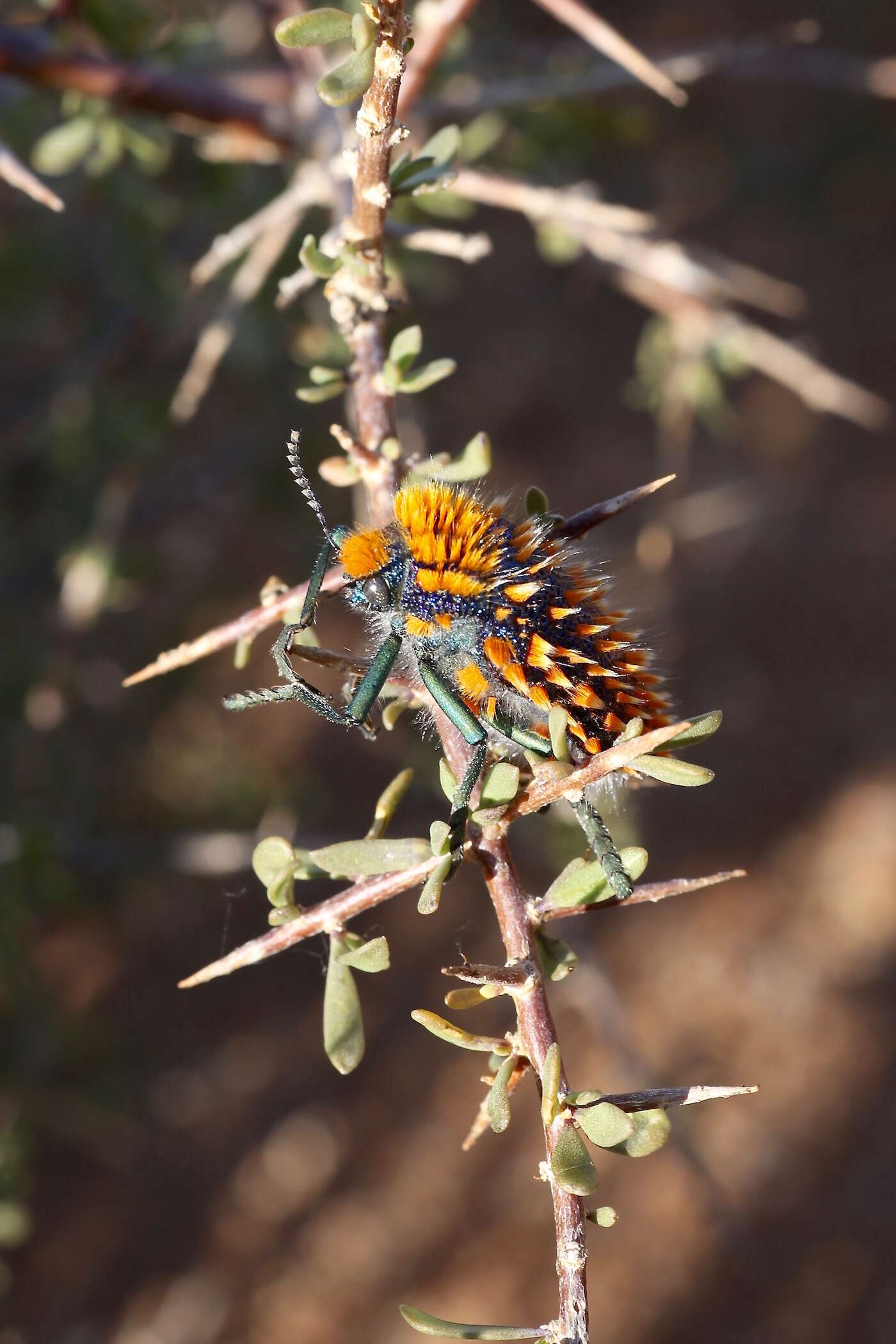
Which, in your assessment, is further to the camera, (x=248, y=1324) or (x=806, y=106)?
(x=806, y=106)

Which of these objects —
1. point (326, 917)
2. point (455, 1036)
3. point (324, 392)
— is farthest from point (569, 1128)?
point (324, 392)

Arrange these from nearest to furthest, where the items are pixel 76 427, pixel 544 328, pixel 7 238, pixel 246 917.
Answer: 1. pixel 76 427
2. pixel 7 238
3. pixel 246 917
4. pixel 544 328

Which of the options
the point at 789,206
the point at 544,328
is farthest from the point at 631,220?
the point at 789,206

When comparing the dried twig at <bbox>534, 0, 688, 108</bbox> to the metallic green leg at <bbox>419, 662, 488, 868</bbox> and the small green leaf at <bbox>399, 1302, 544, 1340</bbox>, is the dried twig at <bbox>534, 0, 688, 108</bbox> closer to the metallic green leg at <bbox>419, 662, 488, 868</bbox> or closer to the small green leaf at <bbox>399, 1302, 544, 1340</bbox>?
the metallic green leg at <bbox>419, 662, 488, 868</bbox>

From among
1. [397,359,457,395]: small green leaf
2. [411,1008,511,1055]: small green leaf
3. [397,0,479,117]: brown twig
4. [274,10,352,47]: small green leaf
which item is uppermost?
[397,0,479,117]: brown twig

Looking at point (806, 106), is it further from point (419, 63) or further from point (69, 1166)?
point (69, 1166)

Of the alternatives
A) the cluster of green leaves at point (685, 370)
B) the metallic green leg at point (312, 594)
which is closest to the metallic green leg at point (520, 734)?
the metallic green leg at point (312, 594)

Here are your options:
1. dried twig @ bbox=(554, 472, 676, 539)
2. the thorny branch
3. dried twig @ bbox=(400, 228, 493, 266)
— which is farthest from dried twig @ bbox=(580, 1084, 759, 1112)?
dried twig @ bbox=(400, 228, 493, 266)

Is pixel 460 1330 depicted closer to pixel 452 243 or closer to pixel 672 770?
pixel 672 770
